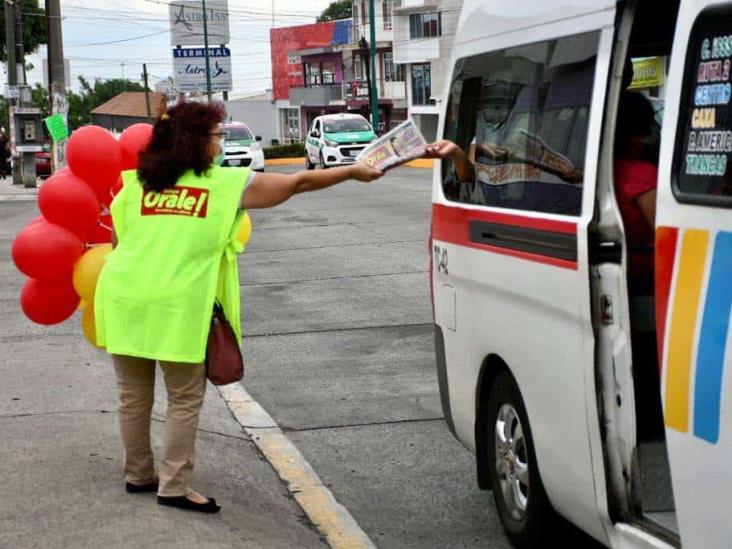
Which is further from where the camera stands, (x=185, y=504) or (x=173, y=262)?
(x=185, y=504)

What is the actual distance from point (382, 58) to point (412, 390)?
87.3 m

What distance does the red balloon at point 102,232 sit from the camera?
270 inches

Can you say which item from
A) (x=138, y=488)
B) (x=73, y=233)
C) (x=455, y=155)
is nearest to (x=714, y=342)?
(x=455, y=155)

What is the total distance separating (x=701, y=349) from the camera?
384 cm

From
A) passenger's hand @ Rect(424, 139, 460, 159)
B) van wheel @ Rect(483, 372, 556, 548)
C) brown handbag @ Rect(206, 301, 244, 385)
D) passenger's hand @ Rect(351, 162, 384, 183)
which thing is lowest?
van wheel @ Rect(483, 372, 556, 548)

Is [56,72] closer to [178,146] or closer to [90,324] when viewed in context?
[90,324]

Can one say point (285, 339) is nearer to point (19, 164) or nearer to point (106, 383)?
point (106, 383)

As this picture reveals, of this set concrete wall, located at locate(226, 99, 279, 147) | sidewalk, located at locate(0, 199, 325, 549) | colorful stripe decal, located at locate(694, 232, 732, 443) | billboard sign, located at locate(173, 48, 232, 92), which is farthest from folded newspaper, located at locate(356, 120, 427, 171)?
concrete wall, located at locate(226, 99, 279, 147)

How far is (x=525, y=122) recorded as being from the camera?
537 centimetres

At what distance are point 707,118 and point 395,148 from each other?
6.15 ft

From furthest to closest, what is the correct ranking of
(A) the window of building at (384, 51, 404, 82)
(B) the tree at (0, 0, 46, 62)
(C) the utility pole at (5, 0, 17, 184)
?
(A) the window of building at (384, 51, 404, 82) → (B) the tree at (0, 0, 46, 62) → (C) the utility pole at (5, 0, 17, 184)

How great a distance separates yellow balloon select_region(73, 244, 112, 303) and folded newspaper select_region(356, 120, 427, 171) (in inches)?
59.3

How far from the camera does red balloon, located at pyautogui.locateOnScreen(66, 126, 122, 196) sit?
6.59 metres

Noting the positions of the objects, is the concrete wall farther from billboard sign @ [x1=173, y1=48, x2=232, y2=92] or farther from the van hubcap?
the van hubcap
